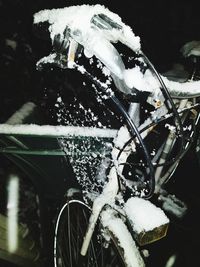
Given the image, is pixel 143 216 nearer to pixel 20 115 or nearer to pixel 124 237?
pixel 124 237

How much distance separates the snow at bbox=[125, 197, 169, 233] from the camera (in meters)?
2.33

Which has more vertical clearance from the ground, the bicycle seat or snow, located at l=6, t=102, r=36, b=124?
the bicycle seat

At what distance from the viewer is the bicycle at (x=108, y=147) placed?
1.79 m

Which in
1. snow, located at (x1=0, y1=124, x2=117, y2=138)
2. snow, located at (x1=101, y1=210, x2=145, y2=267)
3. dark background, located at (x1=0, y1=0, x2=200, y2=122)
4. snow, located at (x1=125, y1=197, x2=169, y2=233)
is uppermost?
dark background, located at (x1=0, y1=0, x2=200, y2=122)

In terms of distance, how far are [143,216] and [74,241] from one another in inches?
70.8

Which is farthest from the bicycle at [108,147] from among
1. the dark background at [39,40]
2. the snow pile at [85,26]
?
the dark background at [39,40]

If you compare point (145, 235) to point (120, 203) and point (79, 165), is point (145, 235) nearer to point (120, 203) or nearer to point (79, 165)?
point (120, 203)

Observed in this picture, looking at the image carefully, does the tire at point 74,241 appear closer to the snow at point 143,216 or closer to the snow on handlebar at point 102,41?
the snow at point 143,216

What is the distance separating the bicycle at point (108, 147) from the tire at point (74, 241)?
1 centimetres

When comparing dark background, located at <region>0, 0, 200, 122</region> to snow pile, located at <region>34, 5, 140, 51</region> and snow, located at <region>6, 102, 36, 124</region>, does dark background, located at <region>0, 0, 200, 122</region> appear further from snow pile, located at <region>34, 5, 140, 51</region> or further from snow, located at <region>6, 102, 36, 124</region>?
snow pile, located at <region>34, 5, 140, 51</region>

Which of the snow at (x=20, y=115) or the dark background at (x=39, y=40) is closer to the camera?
the snow at (x=20, y=115)

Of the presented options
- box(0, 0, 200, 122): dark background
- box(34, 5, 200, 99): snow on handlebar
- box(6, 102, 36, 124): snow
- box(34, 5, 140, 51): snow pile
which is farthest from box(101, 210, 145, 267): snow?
box(0, 0, 200, 122): dark background

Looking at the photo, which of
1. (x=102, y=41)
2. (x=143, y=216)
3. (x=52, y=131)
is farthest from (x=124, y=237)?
(x=102, y=41)

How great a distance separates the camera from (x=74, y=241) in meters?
3.88
